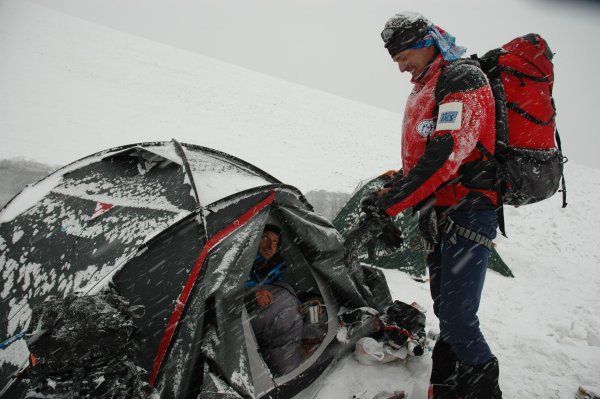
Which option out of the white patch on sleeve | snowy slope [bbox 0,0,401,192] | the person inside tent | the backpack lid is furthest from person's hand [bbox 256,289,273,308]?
snowy slope [bbox 0,0,401,192]

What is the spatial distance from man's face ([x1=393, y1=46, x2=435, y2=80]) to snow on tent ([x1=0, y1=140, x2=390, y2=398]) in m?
1.27

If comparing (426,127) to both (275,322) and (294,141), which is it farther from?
(294,141)

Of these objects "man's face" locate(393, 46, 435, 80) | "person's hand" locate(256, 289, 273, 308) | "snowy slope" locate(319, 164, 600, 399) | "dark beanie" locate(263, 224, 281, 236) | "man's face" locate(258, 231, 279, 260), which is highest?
"man's face" locate(393, 46, 435, 80)

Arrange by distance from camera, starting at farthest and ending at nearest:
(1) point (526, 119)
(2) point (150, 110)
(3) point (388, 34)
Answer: (2) point (150, 110)
(3) point (388, 34)
(1) point (526, 119)

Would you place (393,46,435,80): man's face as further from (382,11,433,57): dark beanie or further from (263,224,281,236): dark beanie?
(263,224,281,236): dark beanie

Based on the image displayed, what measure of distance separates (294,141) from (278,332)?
10834mm

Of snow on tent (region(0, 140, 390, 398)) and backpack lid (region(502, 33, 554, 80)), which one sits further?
snow on tent (region(0, 140, 390, 398))

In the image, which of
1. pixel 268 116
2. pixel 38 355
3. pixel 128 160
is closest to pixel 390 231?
pixel 38 355

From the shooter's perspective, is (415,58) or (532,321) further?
(532,321)

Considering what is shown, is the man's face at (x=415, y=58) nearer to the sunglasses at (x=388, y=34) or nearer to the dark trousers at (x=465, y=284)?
the sunglasses at (x=388, y=34)

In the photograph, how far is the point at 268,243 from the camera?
3.11 meters

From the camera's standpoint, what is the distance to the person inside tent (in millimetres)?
2896

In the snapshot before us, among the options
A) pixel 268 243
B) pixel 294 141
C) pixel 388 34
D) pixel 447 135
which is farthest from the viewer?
pixel 294 141

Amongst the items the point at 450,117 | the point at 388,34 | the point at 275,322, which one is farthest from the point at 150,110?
the point at 450,117
